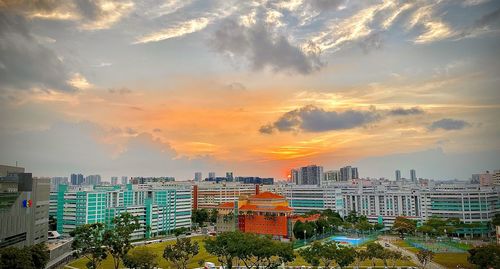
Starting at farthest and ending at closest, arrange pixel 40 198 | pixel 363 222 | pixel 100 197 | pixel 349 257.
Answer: pixel 363 222, pixel 100 197, pixel 40 198, pixel 349 257

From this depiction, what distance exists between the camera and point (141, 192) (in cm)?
6481

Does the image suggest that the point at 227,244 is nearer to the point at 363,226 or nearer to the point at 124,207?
the point at 124,207

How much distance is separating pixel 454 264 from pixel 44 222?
120ft

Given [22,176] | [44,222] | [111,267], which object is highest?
[22,176]

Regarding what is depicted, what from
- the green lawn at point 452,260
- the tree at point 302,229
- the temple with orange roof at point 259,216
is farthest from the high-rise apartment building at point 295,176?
the green lawn at point 452,260

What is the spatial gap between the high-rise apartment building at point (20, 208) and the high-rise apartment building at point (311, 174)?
92.7 m

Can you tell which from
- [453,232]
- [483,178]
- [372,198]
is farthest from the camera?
[372,198]

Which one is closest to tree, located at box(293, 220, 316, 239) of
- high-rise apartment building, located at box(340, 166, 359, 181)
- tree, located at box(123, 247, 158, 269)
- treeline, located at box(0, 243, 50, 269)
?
tree, located at box(123, 247, 158, 269)

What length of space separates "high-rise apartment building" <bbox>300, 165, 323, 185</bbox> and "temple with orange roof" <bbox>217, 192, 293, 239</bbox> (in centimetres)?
7012

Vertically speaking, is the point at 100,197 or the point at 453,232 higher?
the point at 100,197

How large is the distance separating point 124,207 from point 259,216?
17.8 m

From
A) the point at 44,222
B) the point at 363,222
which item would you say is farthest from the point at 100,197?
the point at 363,222

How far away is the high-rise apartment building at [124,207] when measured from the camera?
172ft

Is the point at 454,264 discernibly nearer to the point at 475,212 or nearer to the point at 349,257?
the point at 349,257
